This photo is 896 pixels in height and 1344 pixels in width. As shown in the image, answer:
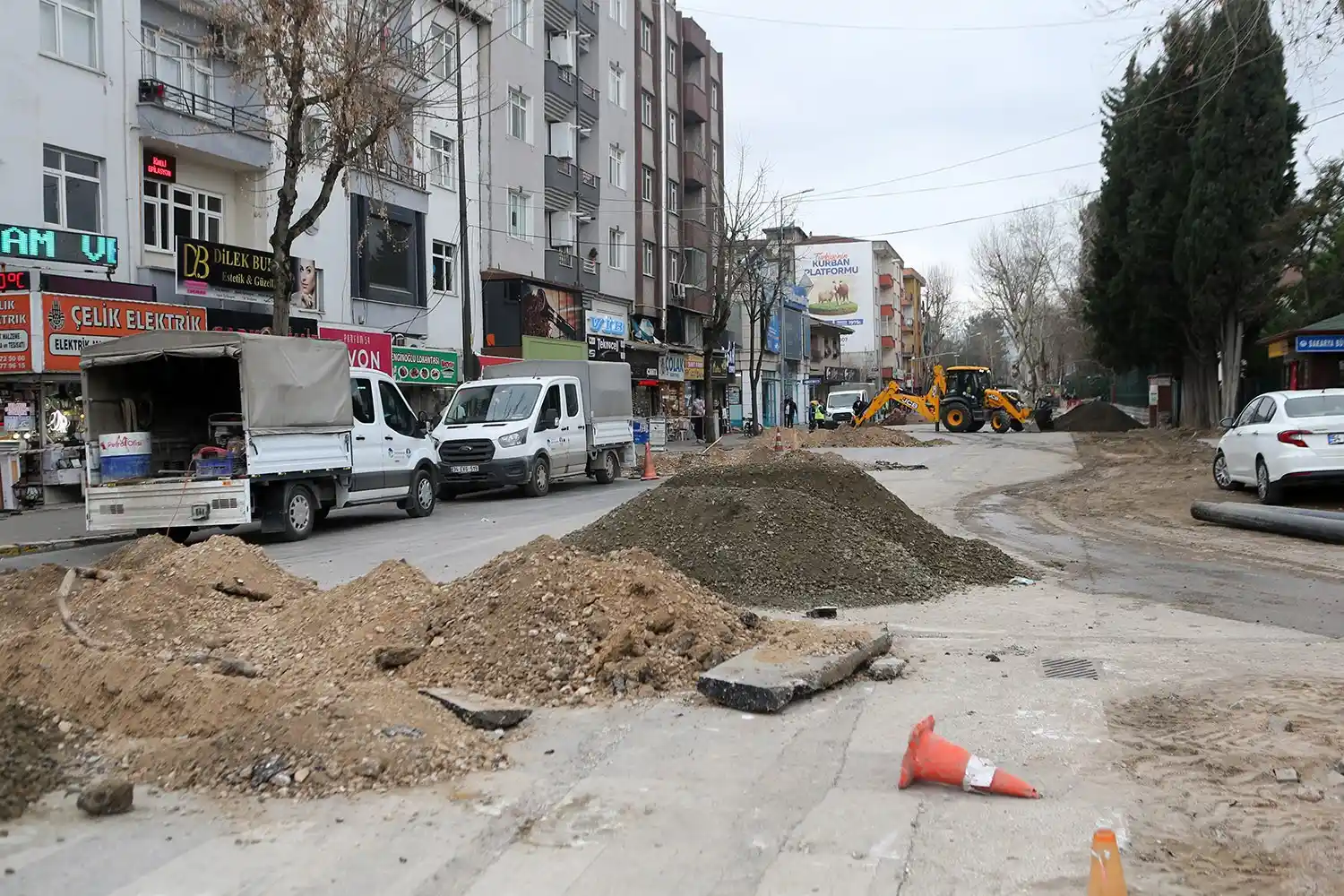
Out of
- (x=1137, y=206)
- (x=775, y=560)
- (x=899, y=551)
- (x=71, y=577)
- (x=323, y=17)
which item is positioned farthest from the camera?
(x=1137, y=206)

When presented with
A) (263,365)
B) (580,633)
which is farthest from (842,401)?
(580,633)

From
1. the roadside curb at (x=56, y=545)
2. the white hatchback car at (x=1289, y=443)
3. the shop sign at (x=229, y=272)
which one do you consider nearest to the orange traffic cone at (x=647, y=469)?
the shop sign at (x=229, y=272)

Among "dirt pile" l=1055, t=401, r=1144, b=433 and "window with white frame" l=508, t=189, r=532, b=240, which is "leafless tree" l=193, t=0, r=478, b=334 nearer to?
"window with white frame" l=508, t=189, r=532, b=240

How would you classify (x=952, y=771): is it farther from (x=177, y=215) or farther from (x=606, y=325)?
(x=606, y=325)

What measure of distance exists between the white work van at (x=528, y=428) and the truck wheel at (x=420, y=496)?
1.27 m

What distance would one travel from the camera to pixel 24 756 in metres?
4.82

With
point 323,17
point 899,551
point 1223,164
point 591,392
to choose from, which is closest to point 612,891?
point 899,551

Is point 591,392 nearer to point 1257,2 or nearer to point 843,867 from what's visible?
point 1257,2

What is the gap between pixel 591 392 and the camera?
2347 centimetres

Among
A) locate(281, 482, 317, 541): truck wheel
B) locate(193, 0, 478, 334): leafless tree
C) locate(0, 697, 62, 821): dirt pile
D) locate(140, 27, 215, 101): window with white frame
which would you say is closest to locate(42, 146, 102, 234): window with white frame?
locate(140, 27, 215, 101): window with white frame

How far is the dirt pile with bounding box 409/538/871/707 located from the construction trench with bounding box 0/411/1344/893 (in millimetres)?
21

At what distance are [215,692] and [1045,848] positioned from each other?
4163 millimetres

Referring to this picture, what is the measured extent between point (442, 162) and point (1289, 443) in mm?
24695

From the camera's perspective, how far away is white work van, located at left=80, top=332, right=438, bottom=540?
13477 millimetres
